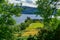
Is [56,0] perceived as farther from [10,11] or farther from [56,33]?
[10,11]

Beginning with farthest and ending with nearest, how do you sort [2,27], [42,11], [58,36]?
[42,11] < [58,36] < [2,27]

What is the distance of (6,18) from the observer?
29.2 ft

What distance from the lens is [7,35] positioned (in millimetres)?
8859

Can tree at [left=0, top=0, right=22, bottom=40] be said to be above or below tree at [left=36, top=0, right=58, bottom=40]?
above

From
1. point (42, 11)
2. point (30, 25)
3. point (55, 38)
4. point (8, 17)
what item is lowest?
point (30, 25)

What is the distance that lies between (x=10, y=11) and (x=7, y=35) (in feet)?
2.77

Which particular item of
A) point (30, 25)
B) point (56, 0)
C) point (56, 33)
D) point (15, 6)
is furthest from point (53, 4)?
point (30, 25)

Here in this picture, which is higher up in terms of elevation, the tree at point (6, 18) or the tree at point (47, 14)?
the tree at point (6, 18)

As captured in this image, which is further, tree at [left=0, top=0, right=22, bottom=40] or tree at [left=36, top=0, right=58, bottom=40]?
tree at [left=36, top=0, right=58, bottom=40]

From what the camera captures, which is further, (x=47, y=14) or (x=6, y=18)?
(x=47, y=14)

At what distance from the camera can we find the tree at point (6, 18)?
8812 millimetres

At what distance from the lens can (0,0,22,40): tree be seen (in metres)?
8.81

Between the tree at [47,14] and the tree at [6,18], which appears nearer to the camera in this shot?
the tree at [6,18]

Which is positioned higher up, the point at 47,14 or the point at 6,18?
the point at 6,18
